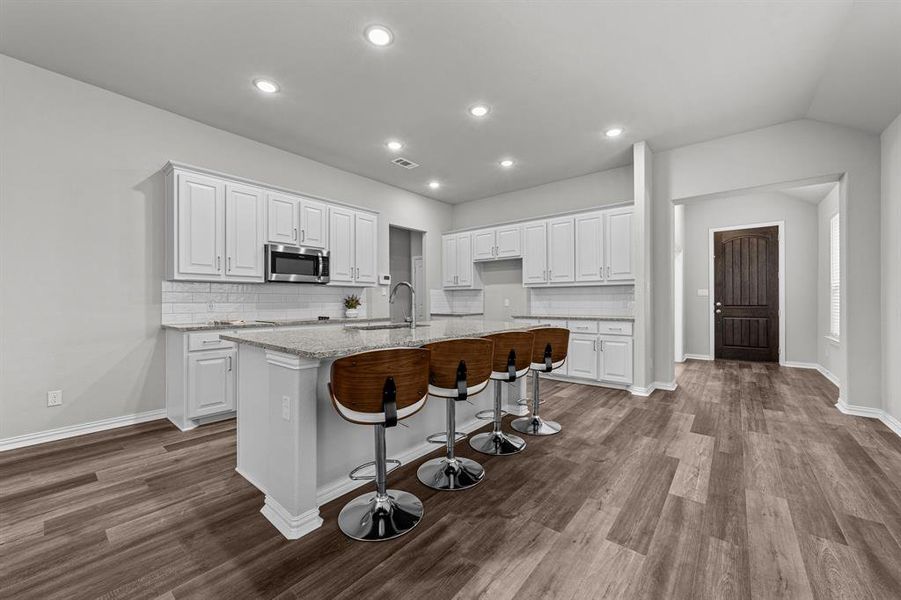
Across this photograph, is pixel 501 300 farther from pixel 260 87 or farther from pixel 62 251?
pixel 62 251

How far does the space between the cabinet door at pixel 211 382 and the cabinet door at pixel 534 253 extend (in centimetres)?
411

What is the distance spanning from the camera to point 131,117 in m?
3.52

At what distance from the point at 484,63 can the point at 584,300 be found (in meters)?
3.70

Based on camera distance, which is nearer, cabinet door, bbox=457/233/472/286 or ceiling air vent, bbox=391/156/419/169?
ceiling air vent, bbox=391/156/419/169

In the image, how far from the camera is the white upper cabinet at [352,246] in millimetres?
4879

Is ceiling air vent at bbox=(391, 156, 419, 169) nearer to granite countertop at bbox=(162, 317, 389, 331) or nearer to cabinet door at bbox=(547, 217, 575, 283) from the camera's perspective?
cabinet door at bbox=(547, 217, 575, 283)

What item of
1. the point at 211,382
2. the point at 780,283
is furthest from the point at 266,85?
the point at 780,283

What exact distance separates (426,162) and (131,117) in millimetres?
3131

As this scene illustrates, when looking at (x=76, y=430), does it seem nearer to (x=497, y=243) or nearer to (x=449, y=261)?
(x=449, y=261)

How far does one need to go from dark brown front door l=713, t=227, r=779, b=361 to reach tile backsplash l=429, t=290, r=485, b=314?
460 cm

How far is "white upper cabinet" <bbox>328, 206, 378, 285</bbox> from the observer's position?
4.88 meters

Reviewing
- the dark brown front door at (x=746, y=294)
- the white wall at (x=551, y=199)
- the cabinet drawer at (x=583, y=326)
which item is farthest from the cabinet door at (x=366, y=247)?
the dark brown front door at (x=746, y=294)

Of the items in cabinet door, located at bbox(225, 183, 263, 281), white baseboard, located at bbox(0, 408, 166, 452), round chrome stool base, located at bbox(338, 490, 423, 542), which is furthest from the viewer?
cabinet door, located at bbox(225, 183, 263, 281)

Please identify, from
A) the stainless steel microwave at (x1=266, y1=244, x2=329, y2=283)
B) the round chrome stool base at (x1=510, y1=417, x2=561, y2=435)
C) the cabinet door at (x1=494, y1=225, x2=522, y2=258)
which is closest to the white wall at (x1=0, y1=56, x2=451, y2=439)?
the stainless steel microwave at (x1=266, y1=244, x2=329, y2=283)
